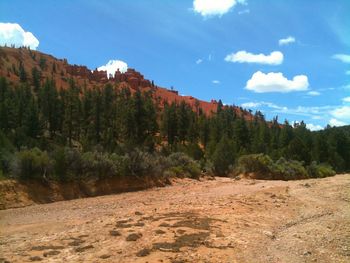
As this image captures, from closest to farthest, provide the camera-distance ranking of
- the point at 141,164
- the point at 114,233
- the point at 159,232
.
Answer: the point at 114,233 → the point at 159,232 → the point at 141,164

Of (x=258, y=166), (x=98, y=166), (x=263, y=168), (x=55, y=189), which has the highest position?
(x=98, y=166)

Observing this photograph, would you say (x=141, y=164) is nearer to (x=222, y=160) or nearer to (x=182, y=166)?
(x=182, y=166)

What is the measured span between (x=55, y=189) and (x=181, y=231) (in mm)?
14473

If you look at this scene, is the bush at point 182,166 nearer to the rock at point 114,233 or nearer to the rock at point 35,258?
the rock at point 114,233

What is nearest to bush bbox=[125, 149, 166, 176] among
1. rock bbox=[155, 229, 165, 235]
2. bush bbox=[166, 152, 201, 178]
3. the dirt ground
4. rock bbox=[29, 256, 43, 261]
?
bush bbox=[166, 152, 201, 178]

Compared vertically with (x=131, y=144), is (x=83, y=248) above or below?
below

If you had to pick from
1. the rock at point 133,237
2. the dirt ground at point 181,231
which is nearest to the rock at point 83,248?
the dirt ground at point 181,231

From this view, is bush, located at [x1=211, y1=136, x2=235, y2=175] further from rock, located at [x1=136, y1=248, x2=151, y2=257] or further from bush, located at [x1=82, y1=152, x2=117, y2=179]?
rock, located at [x1=136, y1=248, x2=151, y2=257]

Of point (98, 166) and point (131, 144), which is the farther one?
point (131, 144)

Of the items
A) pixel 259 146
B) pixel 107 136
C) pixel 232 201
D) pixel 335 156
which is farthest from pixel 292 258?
pixel 335 156

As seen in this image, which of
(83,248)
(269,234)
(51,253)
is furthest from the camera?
(269,234)

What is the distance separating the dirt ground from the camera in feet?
39.9

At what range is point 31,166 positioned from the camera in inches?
1022

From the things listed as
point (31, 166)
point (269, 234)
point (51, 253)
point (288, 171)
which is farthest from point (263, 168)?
point (51, 253)
